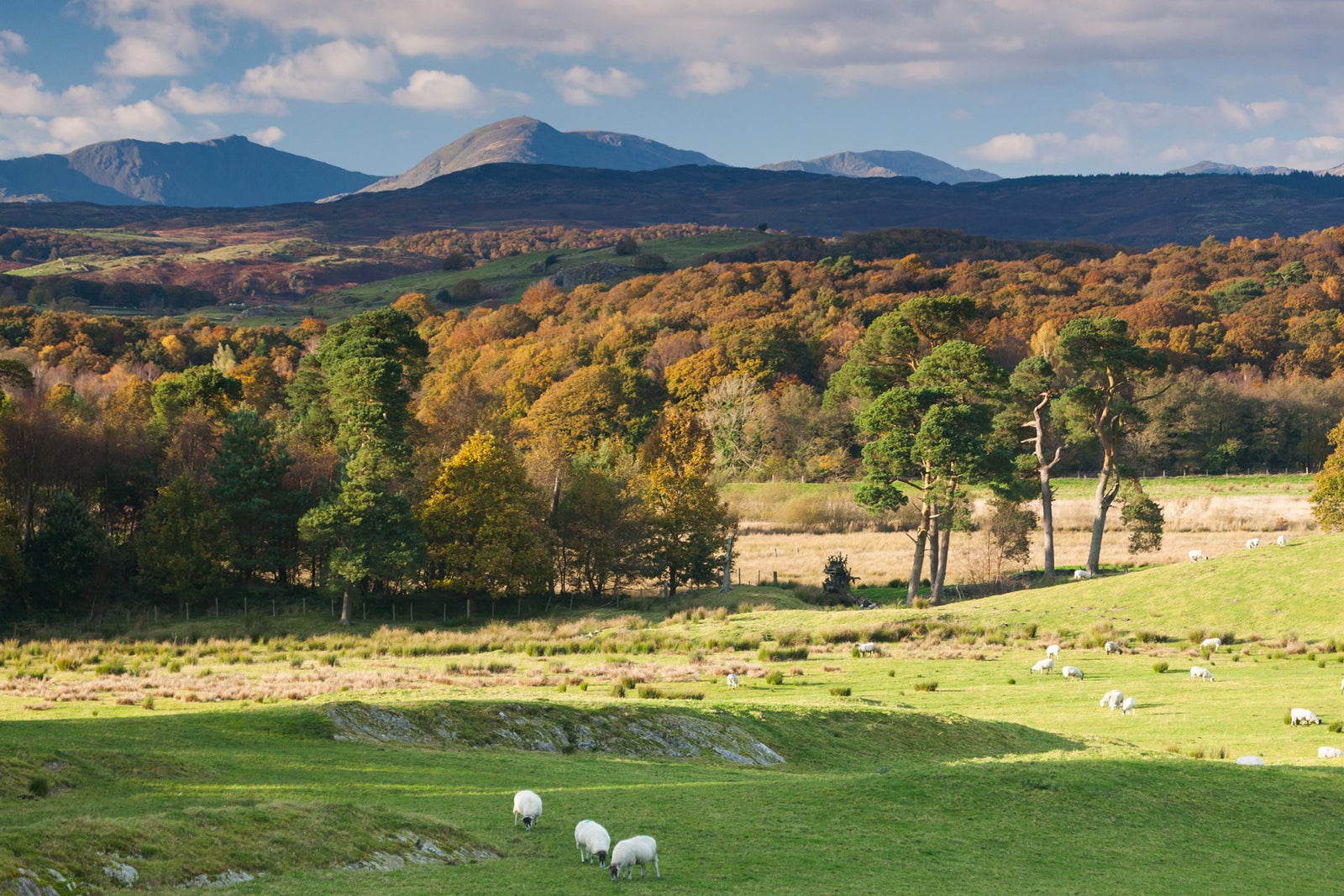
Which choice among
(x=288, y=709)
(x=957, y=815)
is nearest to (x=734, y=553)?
(x=288, y=709)

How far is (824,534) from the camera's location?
88.1 metres

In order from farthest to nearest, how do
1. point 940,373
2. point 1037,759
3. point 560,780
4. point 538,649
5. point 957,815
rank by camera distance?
1. point 940,373
2. point 538,649
3. point 1037,759
4. point 560,780
5. point 957,815

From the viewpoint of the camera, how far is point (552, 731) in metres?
23.6

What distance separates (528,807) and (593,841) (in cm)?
193

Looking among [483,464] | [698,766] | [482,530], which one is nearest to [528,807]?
[698,766]

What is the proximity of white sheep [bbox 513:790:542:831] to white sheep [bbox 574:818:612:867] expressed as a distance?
1.48 meters

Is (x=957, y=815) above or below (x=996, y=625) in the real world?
above

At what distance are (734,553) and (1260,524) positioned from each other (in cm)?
3826

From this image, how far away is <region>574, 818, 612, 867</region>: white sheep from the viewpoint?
13.7 m

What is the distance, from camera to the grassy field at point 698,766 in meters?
13.7

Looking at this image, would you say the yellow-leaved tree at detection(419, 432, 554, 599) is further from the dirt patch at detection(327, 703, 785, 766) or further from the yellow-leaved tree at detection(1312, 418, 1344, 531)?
the yellow-leaved tree at detection(1312, 418, 1344, 531)

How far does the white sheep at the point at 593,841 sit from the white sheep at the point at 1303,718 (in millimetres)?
20652

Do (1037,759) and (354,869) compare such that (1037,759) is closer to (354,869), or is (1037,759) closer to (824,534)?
(354,869)

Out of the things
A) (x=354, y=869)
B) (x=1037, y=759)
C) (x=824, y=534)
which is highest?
(x=354, y=869)
